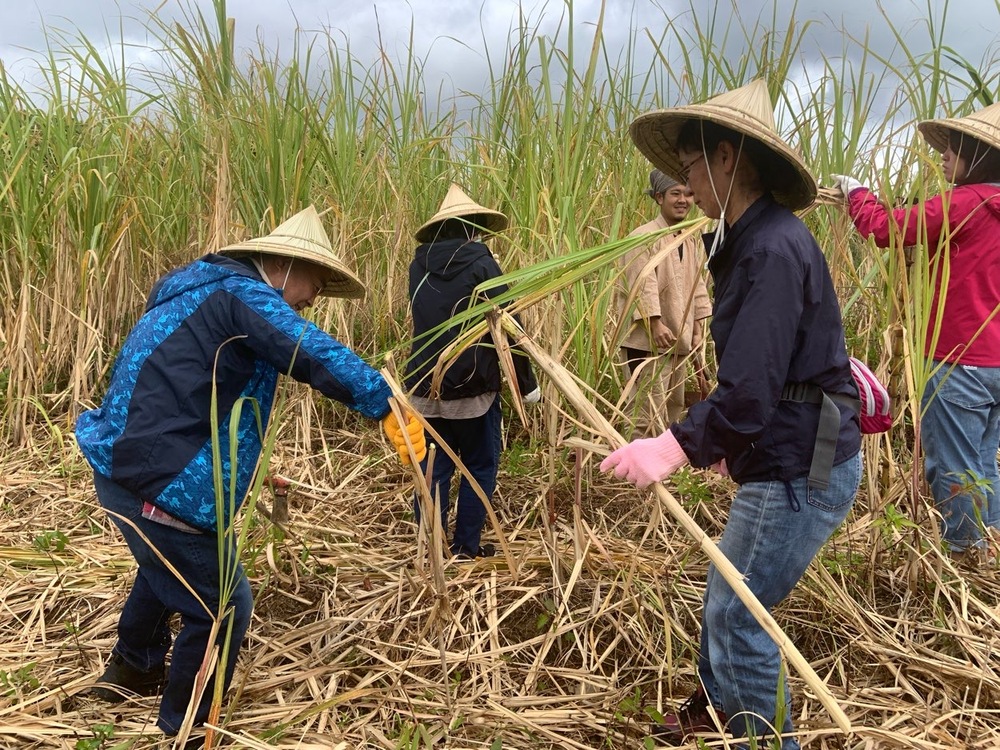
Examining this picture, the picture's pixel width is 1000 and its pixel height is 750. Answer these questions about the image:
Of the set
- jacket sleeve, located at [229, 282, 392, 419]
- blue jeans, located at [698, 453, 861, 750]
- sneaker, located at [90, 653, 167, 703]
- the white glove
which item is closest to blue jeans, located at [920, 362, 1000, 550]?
the white glove

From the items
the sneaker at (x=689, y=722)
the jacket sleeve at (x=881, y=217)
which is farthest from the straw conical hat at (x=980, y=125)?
the sneaker at (x=689, y=722)

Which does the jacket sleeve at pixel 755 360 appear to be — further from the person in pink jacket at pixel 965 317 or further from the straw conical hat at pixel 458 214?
the straw conical hat at pixel 458 214

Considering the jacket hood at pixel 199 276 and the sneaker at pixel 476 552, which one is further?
the sneaker at pixel 476 552

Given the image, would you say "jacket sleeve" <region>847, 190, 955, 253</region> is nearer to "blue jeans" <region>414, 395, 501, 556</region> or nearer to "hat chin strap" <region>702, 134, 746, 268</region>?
"hat chin strap" <region>702, 134, 746, 268</region>

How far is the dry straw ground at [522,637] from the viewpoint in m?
1.94

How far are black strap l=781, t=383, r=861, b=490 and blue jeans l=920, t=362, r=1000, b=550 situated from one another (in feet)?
4.15

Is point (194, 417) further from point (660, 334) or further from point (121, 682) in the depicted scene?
point (660, 334)

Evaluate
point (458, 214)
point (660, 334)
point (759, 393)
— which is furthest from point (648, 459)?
point (660, 334)

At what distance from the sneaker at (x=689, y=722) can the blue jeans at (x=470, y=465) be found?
1.29 metres

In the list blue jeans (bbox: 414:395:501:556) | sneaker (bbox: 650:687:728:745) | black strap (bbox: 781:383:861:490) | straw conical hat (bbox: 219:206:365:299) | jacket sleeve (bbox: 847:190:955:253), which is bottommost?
sneaker (bbox: 650:687:728:745)

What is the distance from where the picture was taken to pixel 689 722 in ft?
6.27

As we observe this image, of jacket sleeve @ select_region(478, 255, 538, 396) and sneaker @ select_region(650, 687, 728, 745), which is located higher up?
jacket sleeve @ select_region(478, 255, 538, 396)

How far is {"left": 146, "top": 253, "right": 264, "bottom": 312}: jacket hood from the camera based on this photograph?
1.87 metres

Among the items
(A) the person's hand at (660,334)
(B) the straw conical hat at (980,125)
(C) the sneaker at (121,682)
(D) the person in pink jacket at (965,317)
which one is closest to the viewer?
(C) the sneaker at (121,682)
